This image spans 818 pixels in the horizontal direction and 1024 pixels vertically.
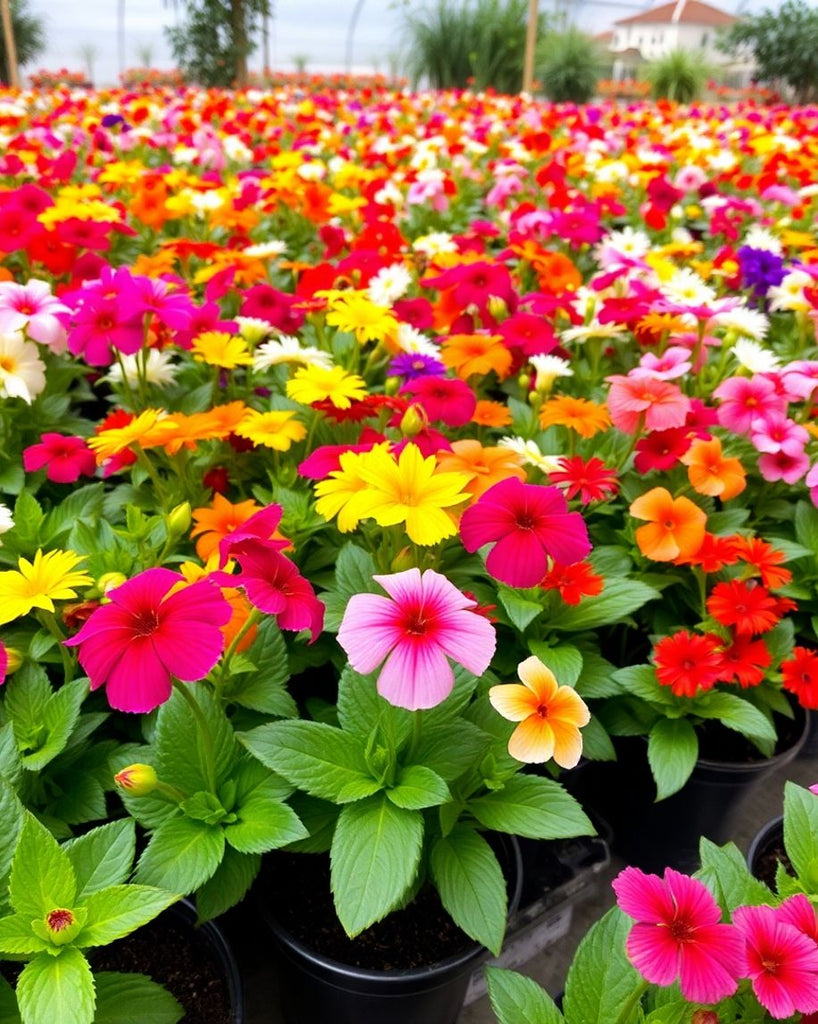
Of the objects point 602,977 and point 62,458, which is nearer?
point 602,977

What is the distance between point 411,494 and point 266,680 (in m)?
0.35

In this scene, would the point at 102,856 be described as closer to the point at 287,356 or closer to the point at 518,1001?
the point at 518,1001

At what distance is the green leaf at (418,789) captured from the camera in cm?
90

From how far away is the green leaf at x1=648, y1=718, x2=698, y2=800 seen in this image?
121cm

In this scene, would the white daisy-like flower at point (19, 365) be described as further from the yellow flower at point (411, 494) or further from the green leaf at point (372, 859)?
the green leaf at point (372, 859)

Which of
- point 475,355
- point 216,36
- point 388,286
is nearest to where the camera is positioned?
point 475,355

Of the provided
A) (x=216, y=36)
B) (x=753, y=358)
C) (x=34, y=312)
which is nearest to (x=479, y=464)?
Result: (x=753, y=358)

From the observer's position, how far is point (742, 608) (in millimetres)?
1177

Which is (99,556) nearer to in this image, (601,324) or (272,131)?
(601,324)

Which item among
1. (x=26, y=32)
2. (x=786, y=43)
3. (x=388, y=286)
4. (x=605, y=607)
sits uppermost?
(x=786, y=43)

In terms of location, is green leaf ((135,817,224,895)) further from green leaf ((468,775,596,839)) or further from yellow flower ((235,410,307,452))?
yellow flower ((235,410,307,452))

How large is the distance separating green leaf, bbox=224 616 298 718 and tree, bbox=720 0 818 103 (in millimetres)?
13551

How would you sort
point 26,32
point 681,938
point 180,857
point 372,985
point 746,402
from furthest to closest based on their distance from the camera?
point 26,32 < point 746,402 < point 372,985 < point 180,857 < point 681,938

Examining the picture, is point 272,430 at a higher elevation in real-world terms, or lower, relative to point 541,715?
higher
